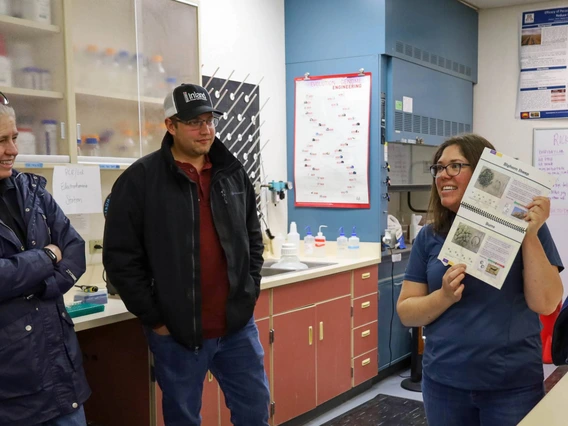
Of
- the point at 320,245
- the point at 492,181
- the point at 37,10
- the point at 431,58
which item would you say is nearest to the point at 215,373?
the point at 492,181

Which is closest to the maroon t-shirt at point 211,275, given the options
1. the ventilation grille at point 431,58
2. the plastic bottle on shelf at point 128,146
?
the plastic bottle on shelf at point 128,146

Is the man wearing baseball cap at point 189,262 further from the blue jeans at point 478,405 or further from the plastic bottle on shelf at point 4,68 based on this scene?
the blue jeans at point 478,405

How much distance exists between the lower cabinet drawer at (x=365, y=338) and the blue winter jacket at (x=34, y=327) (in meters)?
2.25

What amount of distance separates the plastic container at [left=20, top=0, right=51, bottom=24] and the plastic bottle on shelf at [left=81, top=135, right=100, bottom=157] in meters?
0.51

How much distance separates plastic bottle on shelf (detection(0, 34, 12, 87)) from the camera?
8.02 feet

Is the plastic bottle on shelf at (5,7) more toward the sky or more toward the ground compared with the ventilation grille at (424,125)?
more toward the sky

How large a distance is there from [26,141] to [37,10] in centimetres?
53

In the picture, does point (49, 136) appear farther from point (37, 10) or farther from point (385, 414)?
point (385, 414)

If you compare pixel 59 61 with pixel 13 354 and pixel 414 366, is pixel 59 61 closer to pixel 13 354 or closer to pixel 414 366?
pixel 13 354

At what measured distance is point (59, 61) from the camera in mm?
2605

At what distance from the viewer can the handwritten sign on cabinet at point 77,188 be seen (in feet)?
8.38

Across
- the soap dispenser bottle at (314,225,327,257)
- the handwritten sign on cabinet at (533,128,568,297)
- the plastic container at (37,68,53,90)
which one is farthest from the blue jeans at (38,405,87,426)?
the handwritten sign on cabinet at (533,128,568,297)

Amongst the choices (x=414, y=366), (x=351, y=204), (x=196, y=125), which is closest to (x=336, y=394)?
(x=414, y=366)

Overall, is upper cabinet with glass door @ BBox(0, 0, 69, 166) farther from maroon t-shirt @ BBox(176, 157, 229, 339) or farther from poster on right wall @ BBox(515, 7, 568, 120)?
poster on right wall @ BBox(515, 7, 568, 120)
